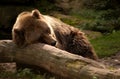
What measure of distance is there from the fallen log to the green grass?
3776mm

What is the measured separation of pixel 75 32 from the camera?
24.7 feet

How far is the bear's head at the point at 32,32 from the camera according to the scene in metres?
6.49

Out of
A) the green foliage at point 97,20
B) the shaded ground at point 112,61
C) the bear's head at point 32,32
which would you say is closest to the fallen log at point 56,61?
the bear's head at point 32,32

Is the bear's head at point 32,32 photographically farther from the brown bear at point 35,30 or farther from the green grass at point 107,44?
the green grass at point 107,44

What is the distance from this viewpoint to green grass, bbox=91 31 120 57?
33.0ft

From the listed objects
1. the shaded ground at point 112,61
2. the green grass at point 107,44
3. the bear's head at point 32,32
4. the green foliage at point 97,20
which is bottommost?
the shaded ground at point 112,61

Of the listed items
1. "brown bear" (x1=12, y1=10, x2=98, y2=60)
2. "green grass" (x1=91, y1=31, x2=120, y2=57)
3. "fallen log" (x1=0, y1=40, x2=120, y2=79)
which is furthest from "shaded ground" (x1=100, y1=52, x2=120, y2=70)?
"fallen log" (x1=0, y1=40, x2=120, y2=79)

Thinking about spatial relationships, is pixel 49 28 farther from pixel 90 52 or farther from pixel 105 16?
pixel 105 16

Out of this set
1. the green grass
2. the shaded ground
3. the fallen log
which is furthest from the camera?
the green grass

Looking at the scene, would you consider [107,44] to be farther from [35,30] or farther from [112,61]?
[35,30]

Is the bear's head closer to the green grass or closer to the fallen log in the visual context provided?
the fallen log

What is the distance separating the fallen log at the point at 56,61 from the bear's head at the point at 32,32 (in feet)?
0.49

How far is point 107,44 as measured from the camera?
10812mm

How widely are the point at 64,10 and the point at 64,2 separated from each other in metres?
0.66
